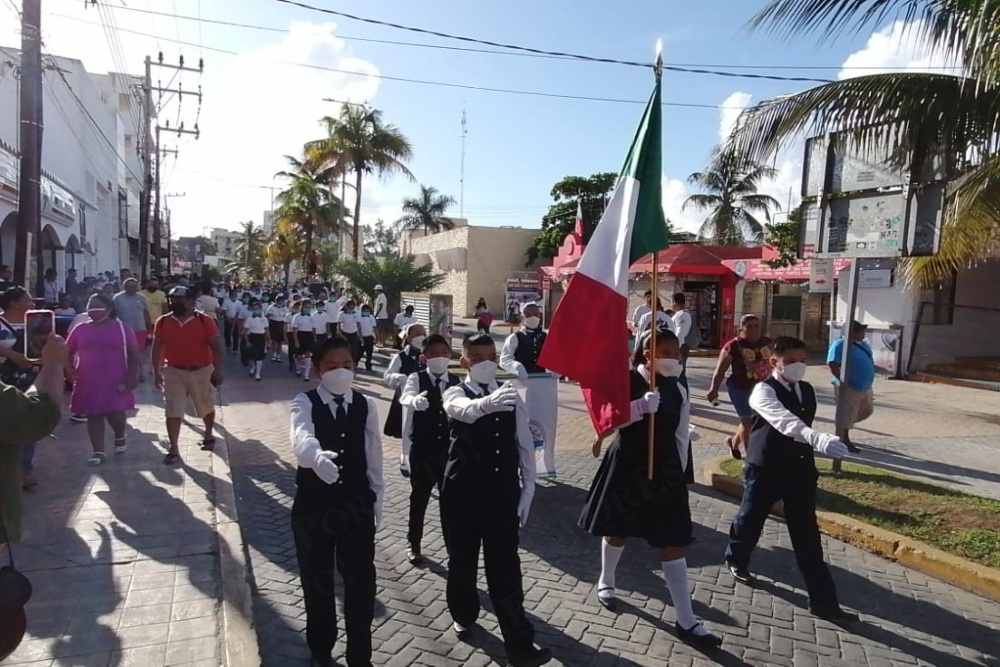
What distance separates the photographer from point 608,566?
438 cm

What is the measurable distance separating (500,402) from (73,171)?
3255cm

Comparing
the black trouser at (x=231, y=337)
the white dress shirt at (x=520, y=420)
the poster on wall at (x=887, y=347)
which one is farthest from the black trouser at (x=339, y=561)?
the black trouser at (x=231, y=337)

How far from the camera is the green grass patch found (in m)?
5.34

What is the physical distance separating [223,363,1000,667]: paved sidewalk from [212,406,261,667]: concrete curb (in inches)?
3.2

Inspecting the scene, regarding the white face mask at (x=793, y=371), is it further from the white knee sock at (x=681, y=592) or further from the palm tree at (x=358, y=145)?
the palm tree at (x=358, y=145)

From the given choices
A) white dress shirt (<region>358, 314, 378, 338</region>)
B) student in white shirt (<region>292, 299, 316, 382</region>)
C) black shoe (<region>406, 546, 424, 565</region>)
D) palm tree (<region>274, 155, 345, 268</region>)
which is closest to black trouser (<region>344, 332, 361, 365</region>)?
white dress shirt (<region>358, 314, 378, 338</region>)

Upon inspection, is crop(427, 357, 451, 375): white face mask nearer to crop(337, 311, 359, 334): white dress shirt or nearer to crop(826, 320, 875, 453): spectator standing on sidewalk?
crop(826, 320, 875, 453): spectator standing on sidewalk

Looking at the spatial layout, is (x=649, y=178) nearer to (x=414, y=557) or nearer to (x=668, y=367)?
(x=668, y=367)

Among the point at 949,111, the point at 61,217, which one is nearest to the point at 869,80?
the point at 949,111

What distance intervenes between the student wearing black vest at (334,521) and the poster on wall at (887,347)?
591 inches

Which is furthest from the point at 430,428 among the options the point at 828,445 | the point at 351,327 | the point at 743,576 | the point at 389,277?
the point at 389,277

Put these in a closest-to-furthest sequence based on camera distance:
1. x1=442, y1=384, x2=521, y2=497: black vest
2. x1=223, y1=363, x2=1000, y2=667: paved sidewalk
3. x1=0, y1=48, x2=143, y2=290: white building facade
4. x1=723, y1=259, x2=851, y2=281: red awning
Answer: x1=442, y1=384, x2=521, y2=497: black vest < x1=223, y1=363, x2=1000, y2=667: paved sidewalk < x1=723, y1=259, x2=851, y2=281: red awning < x1=0, y1=48, x2=143, y2=290: white building facade

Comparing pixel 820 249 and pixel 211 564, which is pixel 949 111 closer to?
pixel 820 249

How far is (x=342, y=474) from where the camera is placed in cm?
358
